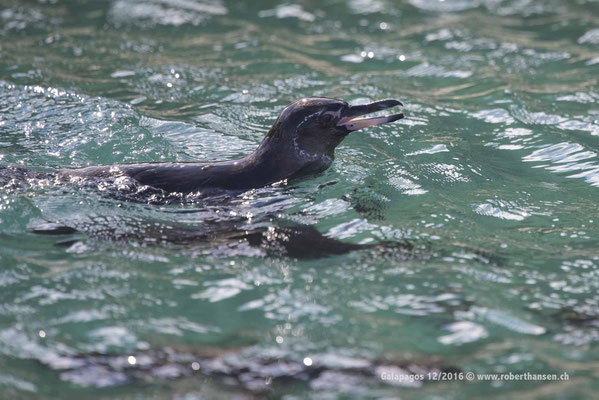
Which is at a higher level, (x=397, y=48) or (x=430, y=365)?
(x=397, y=48)

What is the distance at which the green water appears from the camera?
450 centimetres

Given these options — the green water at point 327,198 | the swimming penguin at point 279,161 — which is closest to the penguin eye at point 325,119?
the swimming penguin at point 279,161

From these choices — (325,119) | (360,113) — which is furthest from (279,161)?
(360,113)

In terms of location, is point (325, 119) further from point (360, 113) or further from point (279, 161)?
point (279, 161)

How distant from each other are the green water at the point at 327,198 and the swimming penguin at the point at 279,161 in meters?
0.20

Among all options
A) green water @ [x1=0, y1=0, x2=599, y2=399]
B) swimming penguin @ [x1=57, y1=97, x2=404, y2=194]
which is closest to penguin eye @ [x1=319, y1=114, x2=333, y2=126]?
swimming penguin @ [x1=57, y1=97, x2=404, y2=194]

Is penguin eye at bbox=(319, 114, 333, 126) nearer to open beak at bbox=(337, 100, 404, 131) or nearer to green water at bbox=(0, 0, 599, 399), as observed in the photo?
open beak at bbox=(337, 100, 404, 131)

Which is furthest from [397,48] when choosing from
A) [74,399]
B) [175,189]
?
[74,399]

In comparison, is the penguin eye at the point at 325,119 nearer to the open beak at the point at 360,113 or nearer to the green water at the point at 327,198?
the open beak at the point at 360,113

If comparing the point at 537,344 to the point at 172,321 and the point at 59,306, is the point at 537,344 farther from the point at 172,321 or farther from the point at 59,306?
the point at 59,306

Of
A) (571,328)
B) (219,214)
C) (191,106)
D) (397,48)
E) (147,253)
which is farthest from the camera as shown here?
(397,48)

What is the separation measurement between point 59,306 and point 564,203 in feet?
13.2

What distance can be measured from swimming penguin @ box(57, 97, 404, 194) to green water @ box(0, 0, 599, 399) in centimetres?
20

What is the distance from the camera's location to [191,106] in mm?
8805
